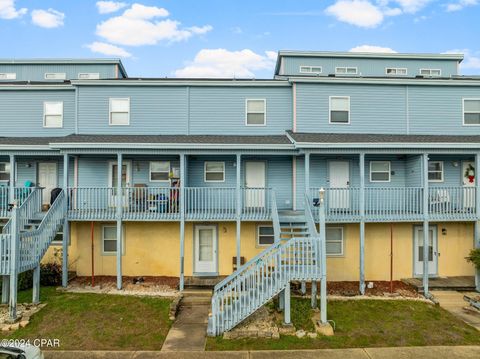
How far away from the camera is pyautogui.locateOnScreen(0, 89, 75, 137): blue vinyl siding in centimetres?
1438

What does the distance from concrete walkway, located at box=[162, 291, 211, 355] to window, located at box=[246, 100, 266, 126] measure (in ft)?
23.9

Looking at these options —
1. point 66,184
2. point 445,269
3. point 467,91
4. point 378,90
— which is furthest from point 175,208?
point 467,91

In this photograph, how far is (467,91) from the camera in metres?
13.9

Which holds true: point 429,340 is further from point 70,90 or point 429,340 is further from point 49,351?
point 70,90

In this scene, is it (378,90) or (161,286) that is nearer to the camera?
(161,286)

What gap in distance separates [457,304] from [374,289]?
2.67m

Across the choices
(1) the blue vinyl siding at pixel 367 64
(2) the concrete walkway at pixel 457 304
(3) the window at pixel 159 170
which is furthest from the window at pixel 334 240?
(1) the blue vinyl siding at pixel 367 64

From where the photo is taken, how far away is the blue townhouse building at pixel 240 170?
39.8 feet

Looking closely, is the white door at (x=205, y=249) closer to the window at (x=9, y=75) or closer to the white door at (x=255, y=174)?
the white door at (x=255, y=174)

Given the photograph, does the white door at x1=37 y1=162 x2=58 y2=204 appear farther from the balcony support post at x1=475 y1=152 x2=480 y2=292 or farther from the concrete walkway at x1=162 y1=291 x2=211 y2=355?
the balcony support post at x1=475 y1=152 x2=480 y2=292

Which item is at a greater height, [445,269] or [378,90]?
[378,90]

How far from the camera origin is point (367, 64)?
68.1 feet

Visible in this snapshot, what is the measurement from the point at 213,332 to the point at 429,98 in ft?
42.4

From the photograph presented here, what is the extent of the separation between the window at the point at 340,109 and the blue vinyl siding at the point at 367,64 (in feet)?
24.3
